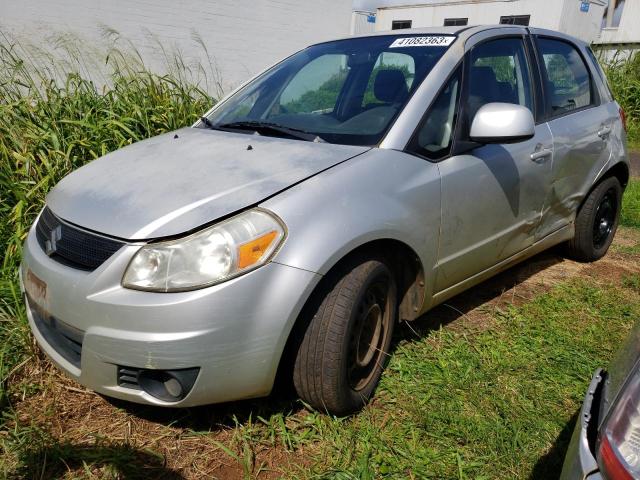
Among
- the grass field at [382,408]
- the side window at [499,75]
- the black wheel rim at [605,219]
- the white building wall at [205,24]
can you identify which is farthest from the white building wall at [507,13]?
the grass field at [382,408]

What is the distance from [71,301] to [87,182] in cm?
61

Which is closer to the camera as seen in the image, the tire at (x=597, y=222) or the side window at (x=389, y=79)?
the side window at (x=389, y=79)

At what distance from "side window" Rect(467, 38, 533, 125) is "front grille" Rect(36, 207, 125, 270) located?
175cm

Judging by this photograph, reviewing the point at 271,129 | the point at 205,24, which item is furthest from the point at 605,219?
the point at 205,24

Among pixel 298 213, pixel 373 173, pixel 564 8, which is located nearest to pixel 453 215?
pixel 373 173

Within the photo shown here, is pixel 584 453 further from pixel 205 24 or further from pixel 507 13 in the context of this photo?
pixel 507 13

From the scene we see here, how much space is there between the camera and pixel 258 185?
1.96 m

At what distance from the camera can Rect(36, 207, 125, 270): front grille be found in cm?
184

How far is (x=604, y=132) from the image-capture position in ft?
11.7

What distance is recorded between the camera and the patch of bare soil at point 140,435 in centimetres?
194

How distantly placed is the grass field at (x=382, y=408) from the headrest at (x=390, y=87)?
1.20 m

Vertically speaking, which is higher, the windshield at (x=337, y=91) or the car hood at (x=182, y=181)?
the windshield at (x=337, y=91)

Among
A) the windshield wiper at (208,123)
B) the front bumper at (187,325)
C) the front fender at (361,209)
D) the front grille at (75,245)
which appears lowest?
the front bumper at (187,325)

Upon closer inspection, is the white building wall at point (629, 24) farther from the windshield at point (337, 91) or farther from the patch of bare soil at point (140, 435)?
the patch of bare soil at point (140, 435)
